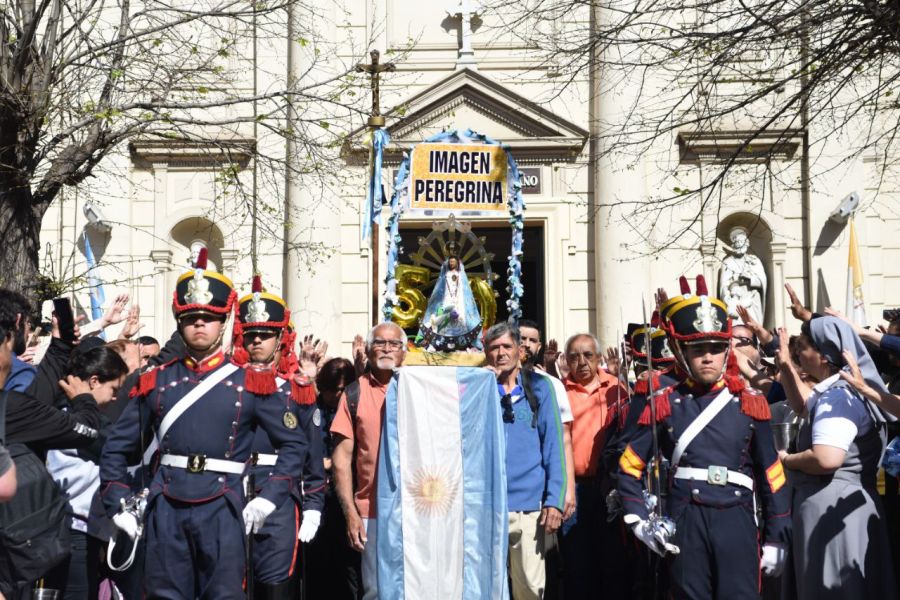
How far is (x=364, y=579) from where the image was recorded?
7133 millimetres

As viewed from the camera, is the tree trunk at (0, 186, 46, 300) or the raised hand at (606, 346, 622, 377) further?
the tree trunk at (0, 186, 46, 300)

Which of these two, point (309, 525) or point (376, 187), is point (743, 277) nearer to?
point (376, 187)

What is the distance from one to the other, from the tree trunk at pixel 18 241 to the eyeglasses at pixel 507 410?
483 cm

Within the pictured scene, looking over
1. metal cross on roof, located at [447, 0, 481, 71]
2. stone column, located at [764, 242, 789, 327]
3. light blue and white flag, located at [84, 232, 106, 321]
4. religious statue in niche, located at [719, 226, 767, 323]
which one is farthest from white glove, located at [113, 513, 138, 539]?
stone column, located at [764, 242, 789, 327]

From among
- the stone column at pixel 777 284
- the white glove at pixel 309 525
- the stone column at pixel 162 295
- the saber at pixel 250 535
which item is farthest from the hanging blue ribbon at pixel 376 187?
the stone column at pixel 777 284

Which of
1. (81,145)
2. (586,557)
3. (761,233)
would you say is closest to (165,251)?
(81,145)

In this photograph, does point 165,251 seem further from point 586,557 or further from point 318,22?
point 586,557

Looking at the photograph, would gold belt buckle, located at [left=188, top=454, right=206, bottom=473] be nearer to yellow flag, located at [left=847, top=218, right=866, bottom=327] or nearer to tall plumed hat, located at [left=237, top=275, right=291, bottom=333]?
tall plumed hat, located at [left=237, top=275, right=291, bottom=333]

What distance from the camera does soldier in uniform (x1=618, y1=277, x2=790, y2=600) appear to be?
6.11 m

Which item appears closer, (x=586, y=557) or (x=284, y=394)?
(x=284, y=394)

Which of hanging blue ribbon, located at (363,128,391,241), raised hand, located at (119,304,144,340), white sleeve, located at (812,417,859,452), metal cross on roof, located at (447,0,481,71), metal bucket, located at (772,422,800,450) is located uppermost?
metal cross on roof, located at (447,0,481,71)

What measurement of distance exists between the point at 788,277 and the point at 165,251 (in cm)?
825

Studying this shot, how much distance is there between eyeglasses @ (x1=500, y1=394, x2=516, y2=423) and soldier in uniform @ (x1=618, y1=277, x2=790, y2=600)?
3.80 ft

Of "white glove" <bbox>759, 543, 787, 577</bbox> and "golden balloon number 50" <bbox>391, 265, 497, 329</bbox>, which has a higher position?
"golden balloon number 50" <bbox>391, 265, 497, 329</bbox>
